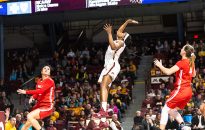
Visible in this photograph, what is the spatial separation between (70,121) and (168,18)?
15.2m

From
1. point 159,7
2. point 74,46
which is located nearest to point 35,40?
point 74,46

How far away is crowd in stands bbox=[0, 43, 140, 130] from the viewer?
24.0 metres

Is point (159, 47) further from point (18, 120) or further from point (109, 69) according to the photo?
point (109, 69)

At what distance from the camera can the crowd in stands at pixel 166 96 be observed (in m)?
21.1

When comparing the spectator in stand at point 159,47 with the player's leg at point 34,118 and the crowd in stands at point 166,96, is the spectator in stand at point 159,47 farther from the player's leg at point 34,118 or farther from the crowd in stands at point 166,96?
the player's leg at point 34,118

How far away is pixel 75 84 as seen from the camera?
2839cm

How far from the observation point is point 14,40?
39062mm

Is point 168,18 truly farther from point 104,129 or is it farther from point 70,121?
point 104,129

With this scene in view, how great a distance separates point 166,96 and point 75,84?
6.06 meters

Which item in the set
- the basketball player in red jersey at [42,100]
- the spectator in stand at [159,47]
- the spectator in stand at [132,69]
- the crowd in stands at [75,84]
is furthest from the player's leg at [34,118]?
the spectator in stand at [159,47]

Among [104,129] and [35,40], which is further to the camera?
[35,40]

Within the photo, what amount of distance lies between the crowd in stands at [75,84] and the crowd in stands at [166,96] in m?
1.15

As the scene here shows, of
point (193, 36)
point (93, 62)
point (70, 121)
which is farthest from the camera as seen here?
point (193, 36)

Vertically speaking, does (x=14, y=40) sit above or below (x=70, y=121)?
above
